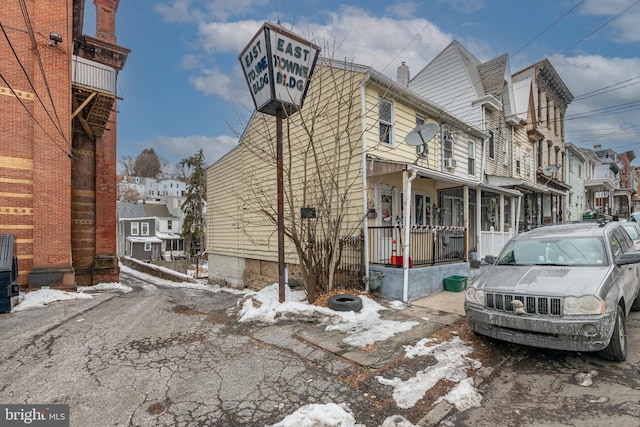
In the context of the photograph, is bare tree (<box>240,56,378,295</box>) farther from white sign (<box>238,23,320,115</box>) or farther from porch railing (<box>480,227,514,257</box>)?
porch railing (<box>480,227,514,257</box>)

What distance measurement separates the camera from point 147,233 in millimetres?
41531

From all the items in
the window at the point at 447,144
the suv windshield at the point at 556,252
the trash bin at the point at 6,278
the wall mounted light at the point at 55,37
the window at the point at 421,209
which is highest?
the wall mounted light at the point at 55,37

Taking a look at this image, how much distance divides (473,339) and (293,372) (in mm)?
2790

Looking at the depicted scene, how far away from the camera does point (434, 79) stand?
15.4 metres

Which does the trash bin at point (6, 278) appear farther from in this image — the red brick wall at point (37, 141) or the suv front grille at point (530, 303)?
the suv front grille at point (530, 303)

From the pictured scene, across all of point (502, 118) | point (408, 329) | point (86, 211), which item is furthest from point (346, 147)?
point (86, 211)

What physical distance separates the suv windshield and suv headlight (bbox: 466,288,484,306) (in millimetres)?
1111

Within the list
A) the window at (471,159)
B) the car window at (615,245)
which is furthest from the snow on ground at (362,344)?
the window at (471,159)

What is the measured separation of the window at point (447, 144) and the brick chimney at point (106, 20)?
48.2ft

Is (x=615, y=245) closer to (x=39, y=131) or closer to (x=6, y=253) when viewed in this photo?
(x=6, y=253)

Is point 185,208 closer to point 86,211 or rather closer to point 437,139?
point 86,211

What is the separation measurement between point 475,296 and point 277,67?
5154 mm

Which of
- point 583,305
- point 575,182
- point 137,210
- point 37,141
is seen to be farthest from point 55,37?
point 137,210

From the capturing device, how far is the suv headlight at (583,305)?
3.67 metres
